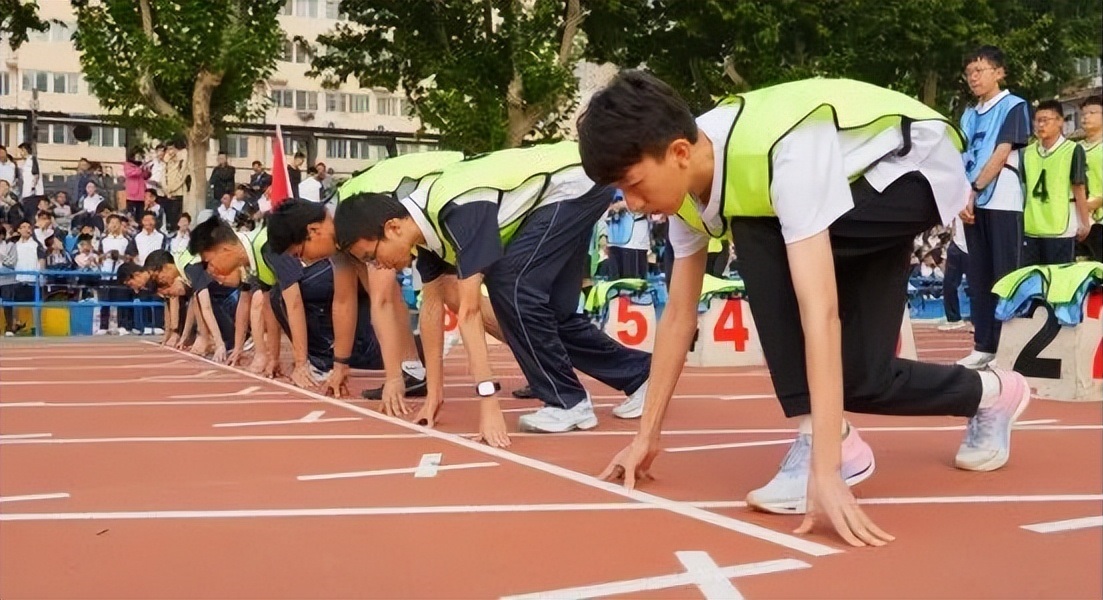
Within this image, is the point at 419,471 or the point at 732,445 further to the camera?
the point at 732,445

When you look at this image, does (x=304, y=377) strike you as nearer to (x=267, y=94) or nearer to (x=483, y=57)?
(x=483, y=57)

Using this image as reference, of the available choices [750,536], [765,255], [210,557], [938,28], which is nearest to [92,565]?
[210,557]

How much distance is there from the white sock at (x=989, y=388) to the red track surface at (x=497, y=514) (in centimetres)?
25

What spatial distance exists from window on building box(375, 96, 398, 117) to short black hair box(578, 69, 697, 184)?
54590 mm

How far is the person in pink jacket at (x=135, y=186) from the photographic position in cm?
1770

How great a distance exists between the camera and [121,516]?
10.6ft

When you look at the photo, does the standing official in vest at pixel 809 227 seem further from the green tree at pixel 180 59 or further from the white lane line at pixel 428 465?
the green tree at pixel 180 59

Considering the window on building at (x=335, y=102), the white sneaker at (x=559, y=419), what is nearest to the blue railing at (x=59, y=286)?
the white sneaker at (x=559, y=419)

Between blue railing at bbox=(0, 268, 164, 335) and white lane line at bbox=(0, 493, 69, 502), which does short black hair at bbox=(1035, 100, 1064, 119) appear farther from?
blue railing at bbox=(0, 268, 164, 335)

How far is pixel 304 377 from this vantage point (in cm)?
722

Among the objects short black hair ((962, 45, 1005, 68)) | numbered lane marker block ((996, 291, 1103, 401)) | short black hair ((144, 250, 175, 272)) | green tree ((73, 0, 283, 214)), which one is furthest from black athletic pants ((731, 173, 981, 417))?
green tree ((73, 0, 283, 214))

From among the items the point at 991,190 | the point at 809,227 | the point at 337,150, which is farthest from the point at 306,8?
the point at 809,227

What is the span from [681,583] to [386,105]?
184ft

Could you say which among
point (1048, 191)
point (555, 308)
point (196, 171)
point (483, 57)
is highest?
point (483, 57)
